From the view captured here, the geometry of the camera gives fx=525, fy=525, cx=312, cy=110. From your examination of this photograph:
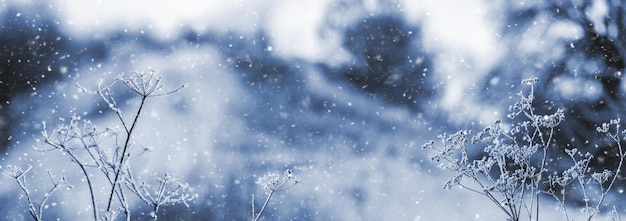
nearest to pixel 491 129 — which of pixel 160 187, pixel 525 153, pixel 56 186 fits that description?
pixel 525 153

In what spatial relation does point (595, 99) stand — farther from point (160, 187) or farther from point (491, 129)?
point (160, 187)

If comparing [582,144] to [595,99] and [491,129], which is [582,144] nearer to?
[595,99]

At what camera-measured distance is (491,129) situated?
5.58 m

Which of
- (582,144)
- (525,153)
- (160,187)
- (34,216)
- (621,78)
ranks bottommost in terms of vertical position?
(34,216)

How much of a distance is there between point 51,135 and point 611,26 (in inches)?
315

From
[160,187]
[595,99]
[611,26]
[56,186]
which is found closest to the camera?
[160,187]

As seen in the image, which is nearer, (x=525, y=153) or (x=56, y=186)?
(x=56, y=186)

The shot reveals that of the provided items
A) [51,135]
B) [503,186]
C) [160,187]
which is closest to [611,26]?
[503,186]

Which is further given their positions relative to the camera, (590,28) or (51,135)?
(590,28)

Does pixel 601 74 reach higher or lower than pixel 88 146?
higher

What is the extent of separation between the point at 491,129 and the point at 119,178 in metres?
3.74

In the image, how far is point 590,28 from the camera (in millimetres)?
8250

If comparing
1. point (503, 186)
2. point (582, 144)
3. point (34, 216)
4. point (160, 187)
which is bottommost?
point (34, 216)

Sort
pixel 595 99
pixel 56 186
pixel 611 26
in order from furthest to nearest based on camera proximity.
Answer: pixel 595 99, pixel 611 26, pixel 56 186
